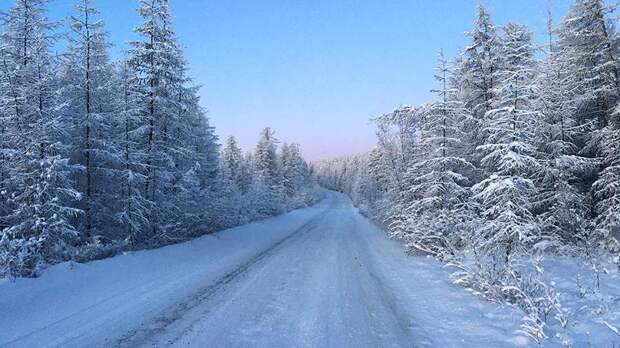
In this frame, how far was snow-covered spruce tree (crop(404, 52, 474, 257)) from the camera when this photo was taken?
1412cm

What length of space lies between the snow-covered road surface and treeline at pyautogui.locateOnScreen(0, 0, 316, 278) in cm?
172

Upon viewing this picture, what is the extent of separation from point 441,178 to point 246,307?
9945 mm

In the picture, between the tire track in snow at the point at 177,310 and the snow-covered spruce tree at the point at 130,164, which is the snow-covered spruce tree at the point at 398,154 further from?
the snow-covered spruce tree at the point at 130,164

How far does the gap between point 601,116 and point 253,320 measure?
14967mm

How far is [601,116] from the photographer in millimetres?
14781

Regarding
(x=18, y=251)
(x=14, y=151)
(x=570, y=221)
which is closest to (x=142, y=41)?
(x=14, y=151)

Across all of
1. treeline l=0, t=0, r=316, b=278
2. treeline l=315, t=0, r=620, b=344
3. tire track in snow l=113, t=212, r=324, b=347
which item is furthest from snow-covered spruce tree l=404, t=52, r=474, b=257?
treeline l=0, t=0, r=316, b=278

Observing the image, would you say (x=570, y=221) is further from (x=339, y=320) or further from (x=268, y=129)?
(x=268, y=129)

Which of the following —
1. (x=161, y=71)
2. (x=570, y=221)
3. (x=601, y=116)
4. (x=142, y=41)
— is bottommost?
(x=570, y=221)

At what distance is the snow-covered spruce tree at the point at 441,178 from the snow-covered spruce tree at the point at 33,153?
1091 centimetres

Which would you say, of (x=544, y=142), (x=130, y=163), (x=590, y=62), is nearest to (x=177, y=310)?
(x=130, y=163)

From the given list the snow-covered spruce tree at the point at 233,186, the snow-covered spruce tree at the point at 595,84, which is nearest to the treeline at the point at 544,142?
the snow-covered spruce tree at the point at 595,84

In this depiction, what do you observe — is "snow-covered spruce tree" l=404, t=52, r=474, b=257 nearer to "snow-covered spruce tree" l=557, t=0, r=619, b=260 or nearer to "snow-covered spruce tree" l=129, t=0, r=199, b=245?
"snow-covered spruce tree" l=557, t=0, r=619, b=260

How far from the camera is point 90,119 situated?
13.6 metres
